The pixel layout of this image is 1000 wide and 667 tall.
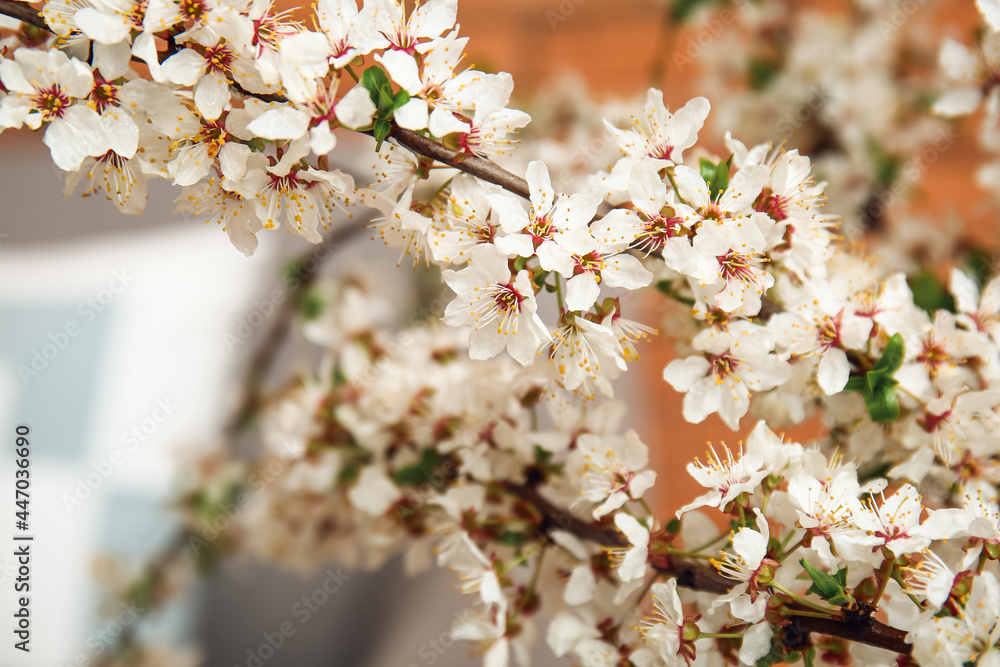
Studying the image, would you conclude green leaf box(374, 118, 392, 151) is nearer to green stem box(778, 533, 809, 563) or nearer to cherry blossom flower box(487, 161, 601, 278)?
cherry blossom flower box(487, 161, 601, 278)

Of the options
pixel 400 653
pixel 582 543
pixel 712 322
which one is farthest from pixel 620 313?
pixel 400 653

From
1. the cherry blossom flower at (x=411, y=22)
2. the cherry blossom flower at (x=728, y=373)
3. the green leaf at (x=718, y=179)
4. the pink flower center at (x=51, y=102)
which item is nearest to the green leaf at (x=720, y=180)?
the green leaf at (x=718, y=179)

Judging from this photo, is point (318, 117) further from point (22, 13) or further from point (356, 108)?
point (22, 13)

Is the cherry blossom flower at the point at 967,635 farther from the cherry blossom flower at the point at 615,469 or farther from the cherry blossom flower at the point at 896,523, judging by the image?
the cherry blossom flower at the point at 615,469

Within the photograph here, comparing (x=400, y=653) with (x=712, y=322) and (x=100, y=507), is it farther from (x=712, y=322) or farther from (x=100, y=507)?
(x=712, y=322)

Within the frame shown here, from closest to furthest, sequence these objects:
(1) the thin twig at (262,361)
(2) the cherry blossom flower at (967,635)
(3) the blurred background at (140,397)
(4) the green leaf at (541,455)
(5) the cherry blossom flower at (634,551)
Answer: (2) the cherry blossom flower at (967,635) → (5) the cherry blossom flower at (634,551) → (4) the green leaf at (541,455) → (3) the blurred background at (140,397) → (1) the thin twig at (262,361)
